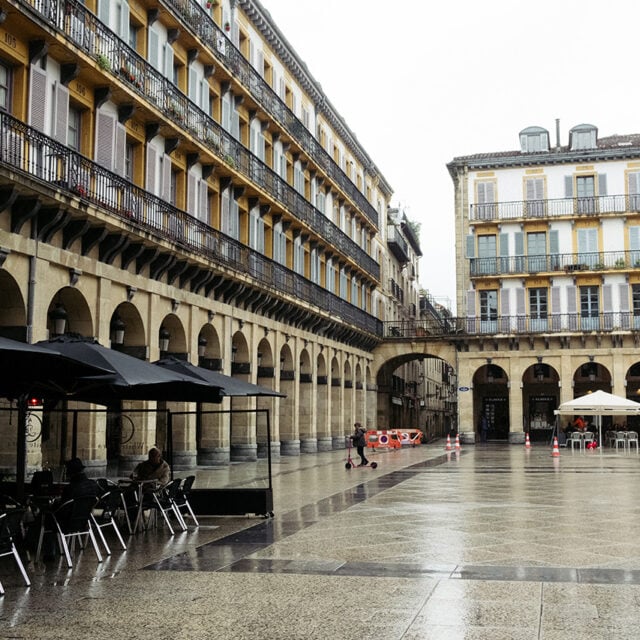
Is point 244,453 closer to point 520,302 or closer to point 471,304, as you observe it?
point 471,304

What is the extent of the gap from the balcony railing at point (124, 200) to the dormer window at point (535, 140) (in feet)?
89.2

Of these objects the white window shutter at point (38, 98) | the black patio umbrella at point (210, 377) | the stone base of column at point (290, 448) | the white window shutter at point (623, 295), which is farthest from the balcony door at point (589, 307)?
the black patio umbrella at point (210, 377)

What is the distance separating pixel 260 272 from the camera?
33.5 m

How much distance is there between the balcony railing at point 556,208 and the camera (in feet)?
173

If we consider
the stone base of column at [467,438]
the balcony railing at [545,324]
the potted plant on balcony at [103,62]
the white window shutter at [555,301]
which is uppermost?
the potted plant on balcony at [103,62]

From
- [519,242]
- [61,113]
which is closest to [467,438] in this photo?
[519,242]

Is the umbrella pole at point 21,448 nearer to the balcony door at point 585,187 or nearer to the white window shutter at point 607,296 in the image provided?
the white window shutter at point 607,296

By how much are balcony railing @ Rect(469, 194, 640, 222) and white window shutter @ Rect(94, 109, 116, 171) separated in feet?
114

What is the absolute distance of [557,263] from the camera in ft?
174

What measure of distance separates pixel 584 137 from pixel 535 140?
307cm

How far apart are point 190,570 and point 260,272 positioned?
23.8m

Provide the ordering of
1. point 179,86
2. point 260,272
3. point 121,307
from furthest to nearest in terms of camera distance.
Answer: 1. point 260,272
2. point 179,86
3. point 121,307

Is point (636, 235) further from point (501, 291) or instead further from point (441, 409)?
point (441, 409)

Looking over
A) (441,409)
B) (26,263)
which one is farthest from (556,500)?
(441,409)
